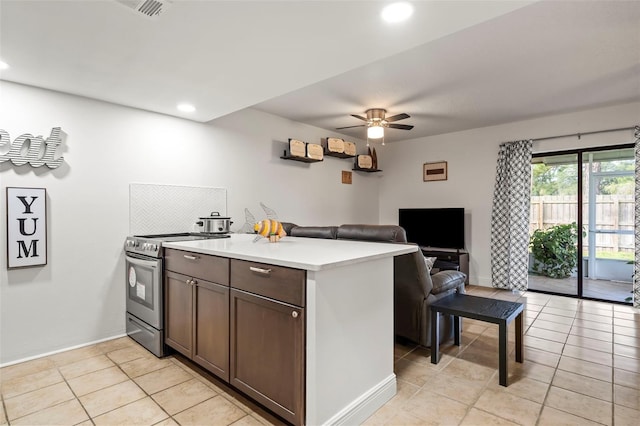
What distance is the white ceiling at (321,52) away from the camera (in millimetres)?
1742

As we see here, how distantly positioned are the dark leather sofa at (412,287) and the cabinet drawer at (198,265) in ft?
3.93

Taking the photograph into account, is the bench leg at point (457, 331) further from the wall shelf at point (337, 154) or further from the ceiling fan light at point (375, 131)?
the wall shelf at point (337, 154)

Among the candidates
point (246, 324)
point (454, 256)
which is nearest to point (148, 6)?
point (246, 324)

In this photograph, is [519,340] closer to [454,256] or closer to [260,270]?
[260,270]

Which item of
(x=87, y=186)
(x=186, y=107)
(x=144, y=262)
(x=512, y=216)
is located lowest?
(x=144, y=262)

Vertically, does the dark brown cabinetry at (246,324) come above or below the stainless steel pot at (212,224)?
below

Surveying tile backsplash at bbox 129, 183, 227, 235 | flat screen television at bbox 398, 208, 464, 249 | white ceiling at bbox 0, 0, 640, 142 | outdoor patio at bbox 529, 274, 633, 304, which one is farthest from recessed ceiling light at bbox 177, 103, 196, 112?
outdoor patio at bbox 529, 274, 633, 304

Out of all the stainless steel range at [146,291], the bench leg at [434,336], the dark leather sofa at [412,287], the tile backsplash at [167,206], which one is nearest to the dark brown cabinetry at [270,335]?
the stainless steel range at [146,291]

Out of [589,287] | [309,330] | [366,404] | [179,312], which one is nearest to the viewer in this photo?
[309,330]

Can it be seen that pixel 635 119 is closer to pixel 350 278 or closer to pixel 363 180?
pixel 363 180

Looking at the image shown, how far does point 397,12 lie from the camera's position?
1.71 m

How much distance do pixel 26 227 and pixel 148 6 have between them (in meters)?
2.10

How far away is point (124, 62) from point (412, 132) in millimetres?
4433

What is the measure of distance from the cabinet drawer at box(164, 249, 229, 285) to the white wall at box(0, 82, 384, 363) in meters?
0.91
